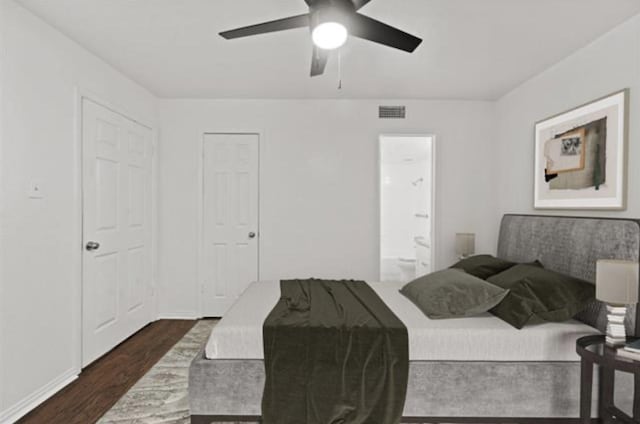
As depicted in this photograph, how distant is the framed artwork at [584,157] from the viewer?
251cm

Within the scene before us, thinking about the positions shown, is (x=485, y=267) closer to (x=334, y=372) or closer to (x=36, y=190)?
(x=334, y=372)

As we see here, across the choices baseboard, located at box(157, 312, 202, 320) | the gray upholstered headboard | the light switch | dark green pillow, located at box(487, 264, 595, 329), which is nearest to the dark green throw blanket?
dark green pillow, located at box(487, 264, 595, 329)

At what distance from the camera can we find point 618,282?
6.22 feet

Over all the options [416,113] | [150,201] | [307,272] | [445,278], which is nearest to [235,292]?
[307,272]

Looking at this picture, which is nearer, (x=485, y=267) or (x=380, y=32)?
(x=380, y=32)

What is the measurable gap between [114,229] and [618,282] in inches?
146

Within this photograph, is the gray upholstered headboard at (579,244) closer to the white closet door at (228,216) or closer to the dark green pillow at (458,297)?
the dark green pillow at (458,297)

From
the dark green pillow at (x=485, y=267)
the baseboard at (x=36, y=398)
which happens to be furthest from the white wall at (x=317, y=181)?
the baseboard at (x=36, y=398)

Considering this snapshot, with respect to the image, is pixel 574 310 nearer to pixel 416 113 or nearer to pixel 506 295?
pixel 506 295

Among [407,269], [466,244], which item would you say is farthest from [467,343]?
[407,269]

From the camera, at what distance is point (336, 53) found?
3.09m

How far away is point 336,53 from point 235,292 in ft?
9.21

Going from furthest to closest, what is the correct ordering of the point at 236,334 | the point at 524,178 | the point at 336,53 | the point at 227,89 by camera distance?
the point at 227,89
the point at 524,178
the point at 336,53
the point at 236,334

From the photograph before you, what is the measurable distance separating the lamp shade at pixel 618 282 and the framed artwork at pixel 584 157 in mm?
786
